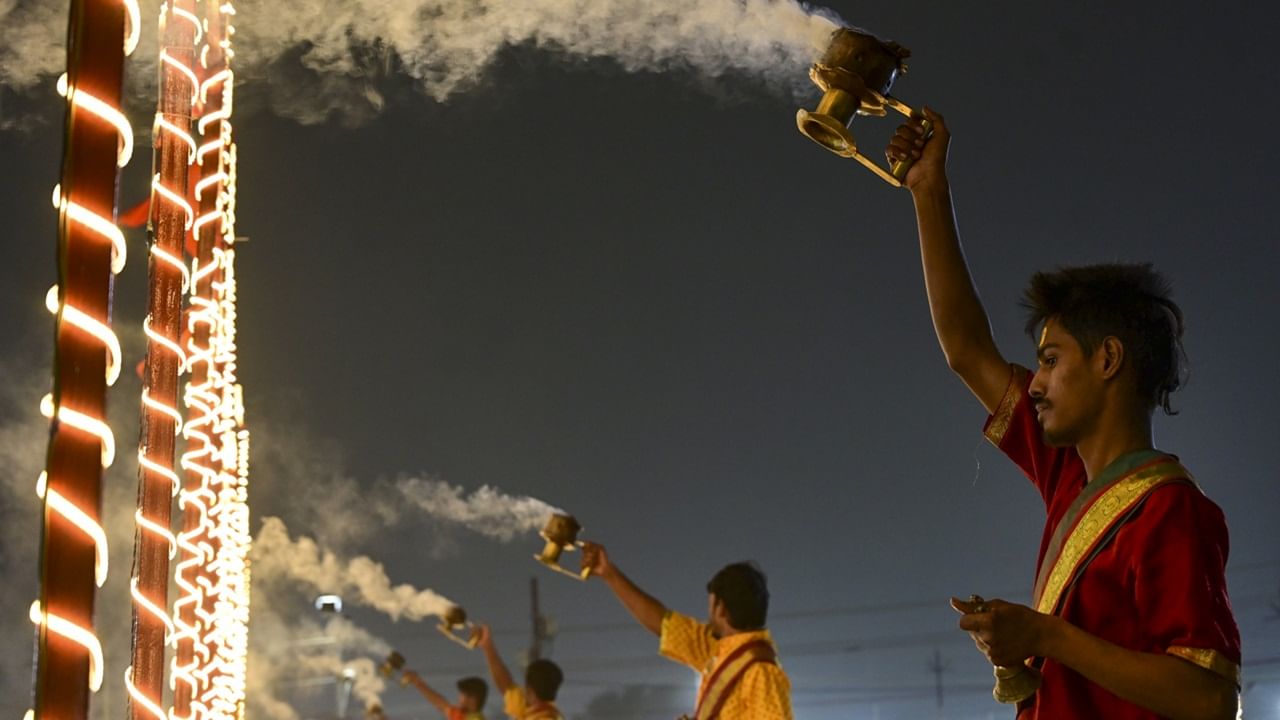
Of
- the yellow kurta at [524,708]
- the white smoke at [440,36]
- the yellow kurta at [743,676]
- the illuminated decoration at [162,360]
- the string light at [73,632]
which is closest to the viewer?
the string light at [73,632]

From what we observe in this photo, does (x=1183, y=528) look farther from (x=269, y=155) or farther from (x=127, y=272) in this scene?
(x=269, y=155)

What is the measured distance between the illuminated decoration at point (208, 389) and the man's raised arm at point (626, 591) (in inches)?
63.9

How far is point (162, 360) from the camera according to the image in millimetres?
3502

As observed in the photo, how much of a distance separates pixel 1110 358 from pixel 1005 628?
560 mm

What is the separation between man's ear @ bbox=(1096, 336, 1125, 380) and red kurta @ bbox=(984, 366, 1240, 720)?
0.23m

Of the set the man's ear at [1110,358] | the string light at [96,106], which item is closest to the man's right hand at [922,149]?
the man's ear at [1110,358]

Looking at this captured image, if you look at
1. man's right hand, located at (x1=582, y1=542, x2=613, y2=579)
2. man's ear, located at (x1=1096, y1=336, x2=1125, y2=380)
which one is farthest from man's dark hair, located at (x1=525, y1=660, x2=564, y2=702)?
man's ear, located at (x1=1096, y1=336, x2=1125, y2=380)

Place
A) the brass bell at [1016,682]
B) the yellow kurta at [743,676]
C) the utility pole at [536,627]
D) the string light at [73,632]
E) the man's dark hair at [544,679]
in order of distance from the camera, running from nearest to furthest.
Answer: the string light at [73,632] → the brass bell at [1016,682] → the yellow kurta at [743,676] → the man's dark hair at [544,679] → the utility pole at [536,627]

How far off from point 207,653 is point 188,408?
958 millimetres

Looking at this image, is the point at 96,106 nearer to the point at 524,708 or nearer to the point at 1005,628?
the point at 1005,628

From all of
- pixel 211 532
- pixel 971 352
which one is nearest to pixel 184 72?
pixel 211 532

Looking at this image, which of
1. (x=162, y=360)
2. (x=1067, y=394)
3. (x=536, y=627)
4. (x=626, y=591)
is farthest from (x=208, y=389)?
(x=536, y=627)

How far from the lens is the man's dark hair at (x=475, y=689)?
10836 mm

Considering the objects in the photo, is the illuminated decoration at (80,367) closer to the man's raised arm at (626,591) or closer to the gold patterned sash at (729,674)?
the gold patterned sash at (729,674)
